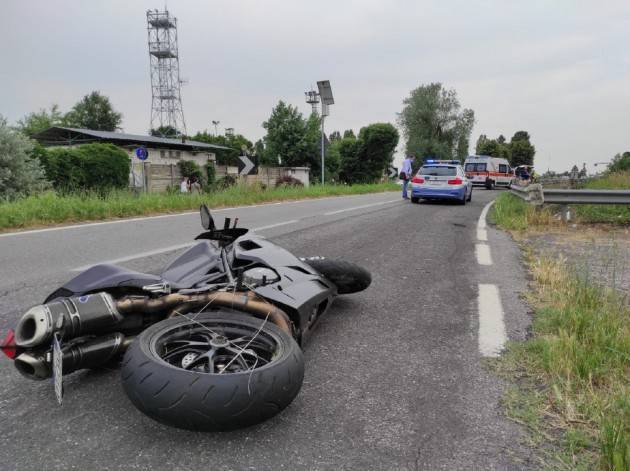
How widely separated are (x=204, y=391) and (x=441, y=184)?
47.5ft

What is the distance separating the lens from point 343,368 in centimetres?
261

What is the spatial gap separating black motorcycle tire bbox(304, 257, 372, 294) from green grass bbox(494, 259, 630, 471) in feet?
4.01

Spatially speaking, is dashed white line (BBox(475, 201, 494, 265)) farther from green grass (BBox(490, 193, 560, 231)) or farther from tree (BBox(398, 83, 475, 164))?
tree (BBox(398, 83, 475, 164))

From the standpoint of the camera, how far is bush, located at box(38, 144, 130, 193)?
21.3 metres

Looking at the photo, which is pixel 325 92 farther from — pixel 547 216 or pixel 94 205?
pixel 547 216

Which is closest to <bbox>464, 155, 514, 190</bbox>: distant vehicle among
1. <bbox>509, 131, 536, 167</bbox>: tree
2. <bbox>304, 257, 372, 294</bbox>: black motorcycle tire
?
<bbox>304, 257, 372, 294</bbox>: black motorcycle tire

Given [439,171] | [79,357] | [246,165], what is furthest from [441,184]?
[79,357]

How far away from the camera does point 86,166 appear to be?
22984 mm

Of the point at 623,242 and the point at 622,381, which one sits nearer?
the point at 622,381

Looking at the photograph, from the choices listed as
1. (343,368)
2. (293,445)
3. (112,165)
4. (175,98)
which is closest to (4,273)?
(343,368)

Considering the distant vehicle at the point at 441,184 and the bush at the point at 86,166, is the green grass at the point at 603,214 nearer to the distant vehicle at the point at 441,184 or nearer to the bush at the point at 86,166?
the distant vehicle at the point at 441,184

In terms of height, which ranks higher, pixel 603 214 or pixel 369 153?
pixel 369 153

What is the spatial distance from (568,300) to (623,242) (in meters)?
4.67

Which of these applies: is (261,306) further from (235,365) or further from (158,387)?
(158,387)
